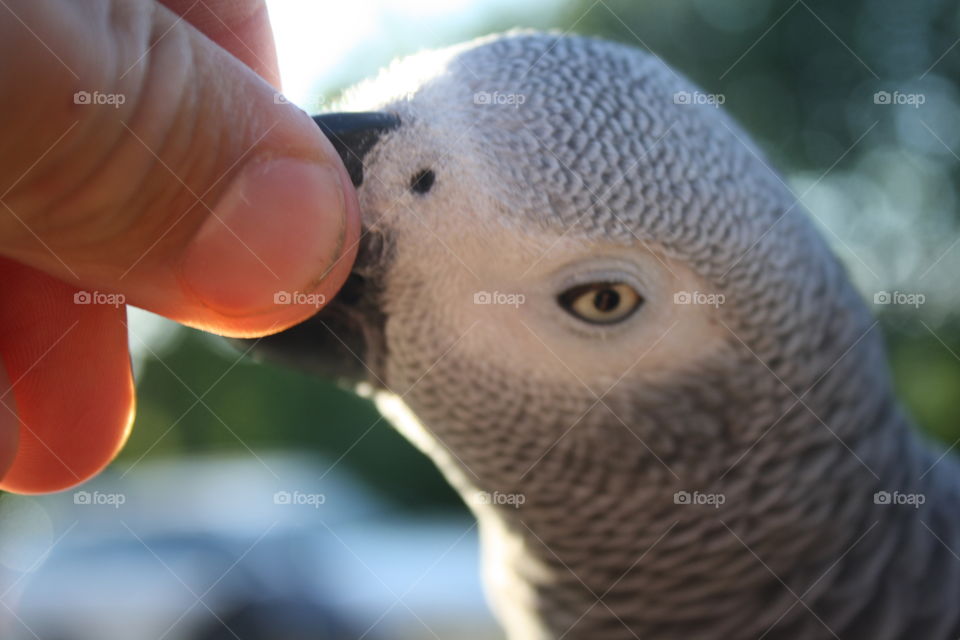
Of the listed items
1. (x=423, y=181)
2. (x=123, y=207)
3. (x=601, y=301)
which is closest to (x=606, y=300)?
(x=601, y=301)

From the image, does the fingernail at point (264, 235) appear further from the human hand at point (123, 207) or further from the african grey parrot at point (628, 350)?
the african grey parrot at point (628, 350)

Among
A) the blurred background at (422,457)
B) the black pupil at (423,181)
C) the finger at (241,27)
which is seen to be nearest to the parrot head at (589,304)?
the black pupil at (423,181)

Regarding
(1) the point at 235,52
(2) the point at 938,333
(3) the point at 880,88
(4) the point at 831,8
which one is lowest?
(1) the point at 235,52

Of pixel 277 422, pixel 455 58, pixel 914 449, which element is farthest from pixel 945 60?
pixel 277 422

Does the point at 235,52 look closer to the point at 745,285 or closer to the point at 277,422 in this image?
the point at 745,285

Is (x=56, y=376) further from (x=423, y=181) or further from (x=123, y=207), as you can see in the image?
Answer: (x=423, y=181)

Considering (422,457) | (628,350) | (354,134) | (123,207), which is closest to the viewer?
(123,207)

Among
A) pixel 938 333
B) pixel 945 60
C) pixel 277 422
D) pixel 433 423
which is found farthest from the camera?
pixel 277 422

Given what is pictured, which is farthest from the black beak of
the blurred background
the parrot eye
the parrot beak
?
the blurred background

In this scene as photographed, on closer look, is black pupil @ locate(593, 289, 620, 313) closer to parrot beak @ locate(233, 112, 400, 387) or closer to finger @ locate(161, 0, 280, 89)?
parrot beak @ locate(233, 112, 400, 387)
